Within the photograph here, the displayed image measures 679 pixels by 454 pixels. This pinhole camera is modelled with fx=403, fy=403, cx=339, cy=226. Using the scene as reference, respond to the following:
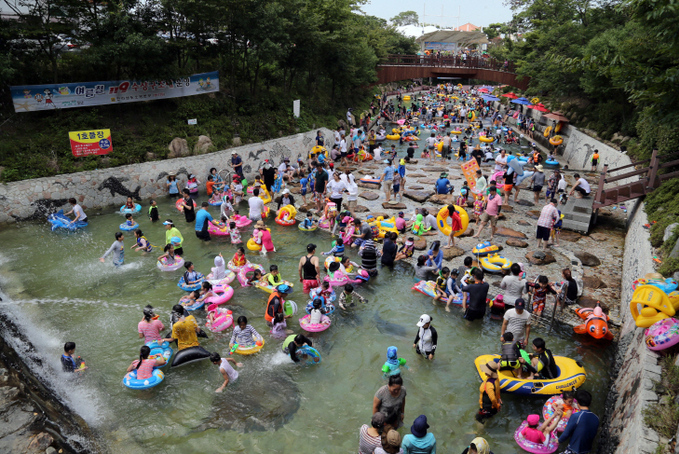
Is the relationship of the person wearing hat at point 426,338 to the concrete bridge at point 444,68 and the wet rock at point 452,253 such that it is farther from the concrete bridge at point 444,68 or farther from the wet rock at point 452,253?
the concrete bridge at point 444,68

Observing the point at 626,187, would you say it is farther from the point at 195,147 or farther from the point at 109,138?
the point at 109,138

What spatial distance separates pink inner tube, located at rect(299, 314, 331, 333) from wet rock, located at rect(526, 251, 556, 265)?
6.58 m

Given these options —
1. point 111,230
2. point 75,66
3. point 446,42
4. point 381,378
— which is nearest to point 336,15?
point 75,66

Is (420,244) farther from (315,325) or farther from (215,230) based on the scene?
(215,230)

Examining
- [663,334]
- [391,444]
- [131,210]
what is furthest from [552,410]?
[131,210]

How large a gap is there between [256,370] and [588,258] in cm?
1034

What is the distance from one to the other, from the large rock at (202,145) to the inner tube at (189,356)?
13.2 metres

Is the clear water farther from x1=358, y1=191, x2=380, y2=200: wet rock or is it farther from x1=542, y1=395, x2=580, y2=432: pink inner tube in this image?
x1=358, y1=191, x2=380, y2=200: wet rock

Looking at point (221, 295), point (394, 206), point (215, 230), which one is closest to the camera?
point (221, 295)

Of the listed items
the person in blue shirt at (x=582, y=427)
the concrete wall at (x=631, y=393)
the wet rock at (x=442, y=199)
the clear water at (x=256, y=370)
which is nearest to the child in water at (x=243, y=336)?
the clear water at (x=256, y=370)

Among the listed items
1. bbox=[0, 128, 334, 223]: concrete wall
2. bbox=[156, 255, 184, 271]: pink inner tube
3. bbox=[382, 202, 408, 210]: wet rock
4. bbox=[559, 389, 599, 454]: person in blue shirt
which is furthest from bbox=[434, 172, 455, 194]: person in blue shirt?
bbox=[559, 389, 599, 454]: person in blue shirt

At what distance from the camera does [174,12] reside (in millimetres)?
20125

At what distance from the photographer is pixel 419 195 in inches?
681

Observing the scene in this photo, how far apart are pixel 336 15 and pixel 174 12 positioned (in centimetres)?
1082
